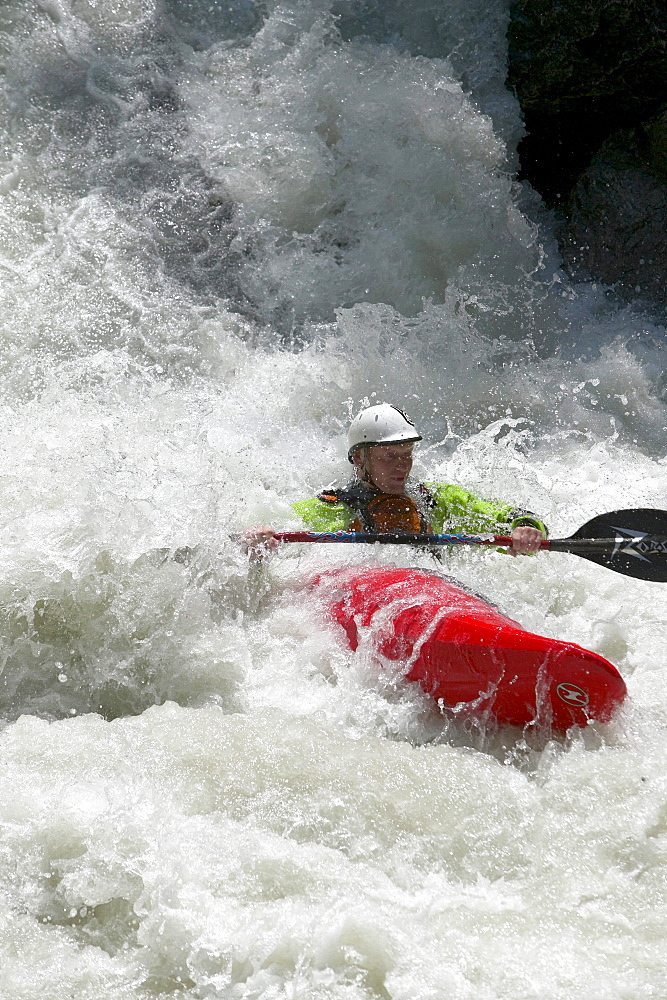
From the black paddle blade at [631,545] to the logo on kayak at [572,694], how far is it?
33.5 inches

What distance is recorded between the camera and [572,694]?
2.80 metres

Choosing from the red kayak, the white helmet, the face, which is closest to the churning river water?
the red kayak

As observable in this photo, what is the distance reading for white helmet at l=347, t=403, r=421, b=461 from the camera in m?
3.94

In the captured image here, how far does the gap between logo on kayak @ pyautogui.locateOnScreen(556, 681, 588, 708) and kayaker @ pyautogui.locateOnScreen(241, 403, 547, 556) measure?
114 cm

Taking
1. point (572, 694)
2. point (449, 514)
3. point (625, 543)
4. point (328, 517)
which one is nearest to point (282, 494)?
point (328, 517)

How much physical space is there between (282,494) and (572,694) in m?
2.30

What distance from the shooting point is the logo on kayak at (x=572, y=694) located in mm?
2781

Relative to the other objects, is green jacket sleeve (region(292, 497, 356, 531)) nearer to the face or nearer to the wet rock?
the face

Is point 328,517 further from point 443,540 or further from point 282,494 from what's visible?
point 282,494

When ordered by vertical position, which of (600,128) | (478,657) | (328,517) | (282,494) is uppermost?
(600,128)

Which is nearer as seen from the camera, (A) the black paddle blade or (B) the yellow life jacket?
(A) the black paddle blade

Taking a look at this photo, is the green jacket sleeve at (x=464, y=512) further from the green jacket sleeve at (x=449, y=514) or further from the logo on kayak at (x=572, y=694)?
the logo on kayak at (x=572, y=694)

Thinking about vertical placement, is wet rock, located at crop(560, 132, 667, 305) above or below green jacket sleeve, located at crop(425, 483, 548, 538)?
above

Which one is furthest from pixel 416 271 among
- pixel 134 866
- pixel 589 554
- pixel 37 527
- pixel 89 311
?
pixel 134 866
